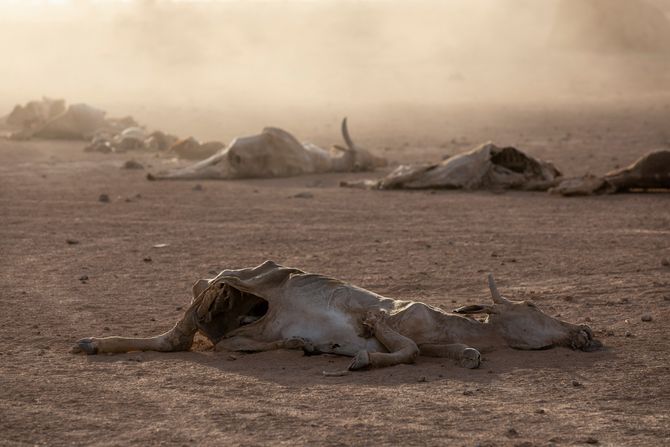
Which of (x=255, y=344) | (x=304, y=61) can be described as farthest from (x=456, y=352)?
(x=304, y=61)

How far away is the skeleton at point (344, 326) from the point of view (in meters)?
5.83

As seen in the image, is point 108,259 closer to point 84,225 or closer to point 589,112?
point 84,225

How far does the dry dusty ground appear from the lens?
15.5 ft

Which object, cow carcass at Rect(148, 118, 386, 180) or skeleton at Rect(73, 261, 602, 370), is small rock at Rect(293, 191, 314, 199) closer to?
cow carcass at Rect(148, 118, 386, 180)

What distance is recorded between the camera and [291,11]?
70625 mm

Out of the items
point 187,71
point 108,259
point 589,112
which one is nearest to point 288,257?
point 108,259

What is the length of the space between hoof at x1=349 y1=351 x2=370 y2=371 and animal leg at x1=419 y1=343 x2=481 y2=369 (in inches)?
16.3

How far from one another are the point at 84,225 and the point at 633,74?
106ft

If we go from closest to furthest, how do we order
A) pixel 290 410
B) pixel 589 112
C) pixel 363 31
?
pixel 290 410 < pixel 589 112 < pixel 363 31

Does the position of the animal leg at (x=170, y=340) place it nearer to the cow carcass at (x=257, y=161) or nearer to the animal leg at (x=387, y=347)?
the animal leg at (x=387, y=347)

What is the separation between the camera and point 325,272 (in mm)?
8461

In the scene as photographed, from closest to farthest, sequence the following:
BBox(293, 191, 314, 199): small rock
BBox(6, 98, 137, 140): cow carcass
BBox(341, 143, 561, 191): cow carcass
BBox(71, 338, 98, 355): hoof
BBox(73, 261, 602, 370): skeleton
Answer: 1. BBox(73, 261, 602, 370): skeleton
2. BBox(71, 338, 98, 355): hoof
3. BBox(293, 191, 314, 199): small rock
4. BBox(341, 143, 561, 191): cow carcass
5. BBox(6, 98, 137, 140): cow carcass

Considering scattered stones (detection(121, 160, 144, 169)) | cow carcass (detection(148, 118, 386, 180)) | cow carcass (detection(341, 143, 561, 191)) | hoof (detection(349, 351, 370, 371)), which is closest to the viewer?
hoof (detection(349, 351, 370, 371))

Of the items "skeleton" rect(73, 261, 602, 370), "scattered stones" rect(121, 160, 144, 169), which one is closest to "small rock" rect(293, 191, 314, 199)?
"scattered stones" rect(121, 160, 144, 169)
